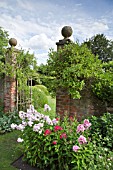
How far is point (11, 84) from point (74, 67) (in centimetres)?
270

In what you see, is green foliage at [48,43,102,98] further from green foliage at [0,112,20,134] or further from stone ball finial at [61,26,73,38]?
green foliage at [0,112,20,134]

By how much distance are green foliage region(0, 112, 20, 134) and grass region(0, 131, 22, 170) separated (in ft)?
0.91

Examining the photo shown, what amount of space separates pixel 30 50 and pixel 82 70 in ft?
8.56

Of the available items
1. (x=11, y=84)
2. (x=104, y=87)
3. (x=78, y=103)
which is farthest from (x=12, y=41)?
(x=104, y=87)

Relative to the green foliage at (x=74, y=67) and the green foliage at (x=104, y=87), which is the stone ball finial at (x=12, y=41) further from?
the green foliage at (x=104, y=87)

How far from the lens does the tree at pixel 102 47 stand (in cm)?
1859

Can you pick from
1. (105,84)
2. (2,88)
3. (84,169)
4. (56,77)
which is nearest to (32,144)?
(84,169)

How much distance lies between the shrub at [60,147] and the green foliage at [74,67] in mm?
1065

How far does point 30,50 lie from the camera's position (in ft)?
17.8

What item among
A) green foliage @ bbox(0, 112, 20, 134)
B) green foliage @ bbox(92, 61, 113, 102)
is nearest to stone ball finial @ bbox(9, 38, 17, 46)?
green foliage @ bbox(0, 112, 20, 134)

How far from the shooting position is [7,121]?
4781mm

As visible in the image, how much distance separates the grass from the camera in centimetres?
278

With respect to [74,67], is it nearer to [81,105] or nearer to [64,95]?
[64,95]

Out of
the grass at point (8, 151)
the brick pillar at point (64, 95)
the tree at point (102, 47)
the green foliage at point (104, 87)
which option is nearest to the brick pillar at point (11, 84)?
the grass at point (8, 151)
